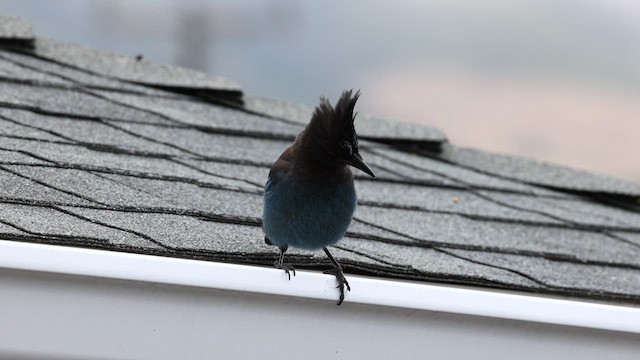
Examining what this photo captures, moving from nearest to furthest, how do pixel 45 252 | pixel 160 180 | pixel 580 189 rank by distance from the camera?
pixel 45 252 → pixel 160 180 → pixel 580 189

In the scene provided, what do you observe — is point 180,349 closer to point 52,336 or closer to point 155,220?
point 52,336

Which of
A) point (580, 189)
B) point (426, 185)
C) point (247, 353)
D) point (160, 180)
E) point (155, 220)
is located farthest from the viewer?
point (580, 189)

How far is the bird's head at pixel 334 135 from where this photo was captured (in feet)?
9.46

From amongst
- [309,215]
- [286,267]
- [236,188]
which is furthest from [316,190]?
[236,188]

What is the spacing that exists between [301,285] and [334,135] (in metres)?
0.45

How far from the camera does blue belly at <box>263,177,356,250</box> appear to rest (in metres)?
2.96

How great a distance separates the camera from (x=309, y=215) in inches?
117

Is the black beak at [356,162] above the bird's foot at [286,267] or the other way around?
above

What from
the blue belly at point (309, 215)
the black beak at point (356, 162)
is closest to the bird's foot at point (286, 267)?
the blue belly at point (309, 215)

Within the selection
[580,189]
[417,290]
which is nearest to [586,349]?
[417,290]

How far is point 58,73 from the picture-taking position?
14.4 ft

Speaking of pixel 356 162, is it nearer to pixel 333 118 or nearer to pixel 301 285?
pixel 333 118

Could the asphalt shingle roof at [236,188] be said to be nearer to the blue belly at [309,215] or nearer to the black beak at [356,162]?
the blue belly at [309,215]

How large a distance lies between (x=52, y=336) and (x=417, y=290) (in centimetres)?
73
